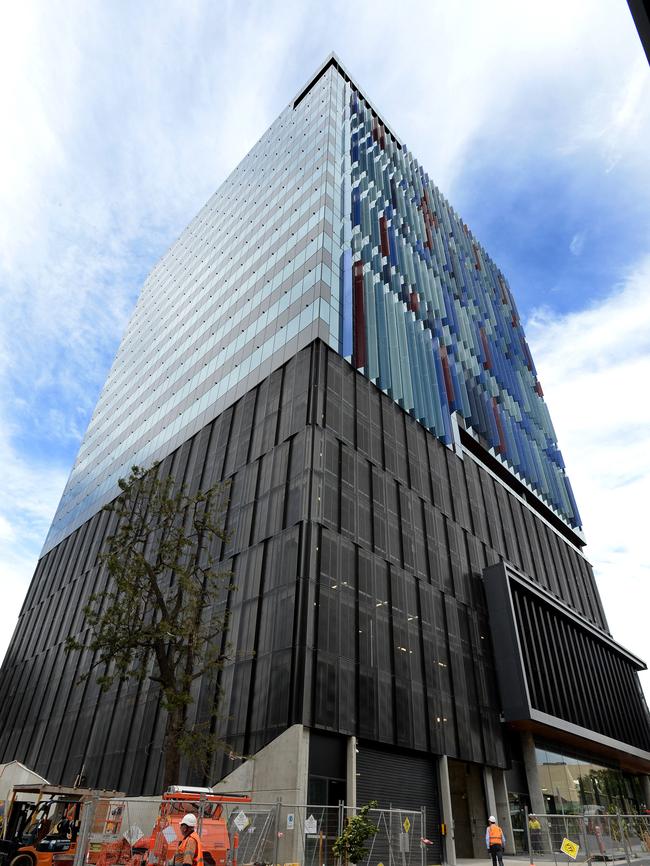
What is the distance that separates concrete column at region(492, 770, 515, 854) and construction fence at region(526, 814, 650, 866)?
29.7 ft

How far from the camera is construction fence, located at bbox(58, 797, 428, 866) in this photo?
44.5 feet

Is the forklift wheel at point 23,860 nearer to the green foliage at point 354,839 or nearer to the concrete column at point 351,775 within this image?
the green foliage at point 354,839

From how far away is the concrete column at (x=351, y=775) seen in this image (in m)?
22.5

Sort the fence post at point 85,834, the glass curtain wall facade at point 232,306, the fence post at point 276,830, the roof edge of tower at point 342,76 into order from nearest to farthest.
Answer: the fence post at point 85,834 < the fence post at point 276,830 < the glass curtain wall facade at point 232,306 < the roof edge of tower at point 342,76

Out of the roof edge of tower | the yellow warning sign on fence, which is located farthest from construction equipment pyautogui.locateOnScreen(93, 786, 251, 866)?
the roof edge of tower

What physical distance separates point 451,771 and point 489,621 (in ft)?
29.6

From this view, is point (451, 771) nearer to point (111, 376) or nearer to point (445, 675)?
point (445, 675)

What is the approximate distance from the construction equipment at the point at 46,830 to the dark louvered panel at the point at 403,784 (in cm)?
1062

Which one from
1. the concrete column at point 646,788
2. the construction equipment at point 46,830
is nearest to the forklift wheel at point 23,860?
the construction equipment at point 46,830

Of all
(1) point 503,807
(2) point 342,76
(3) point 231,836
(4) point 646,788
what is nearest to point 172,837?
(3) point 231,836

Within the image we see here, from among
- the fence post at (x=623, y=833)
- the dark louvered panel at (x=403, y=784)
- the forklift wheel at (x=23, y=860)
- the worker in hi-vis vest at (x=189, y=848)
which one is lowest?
the forklift wheel at (x=23, y=860)

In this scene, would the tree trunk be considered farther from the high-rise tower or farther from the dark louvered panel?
the dark louvered panel

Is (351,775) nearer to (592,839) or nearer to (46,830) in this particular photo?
(592,839)

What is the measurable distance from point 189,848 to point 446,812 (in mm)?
21911
